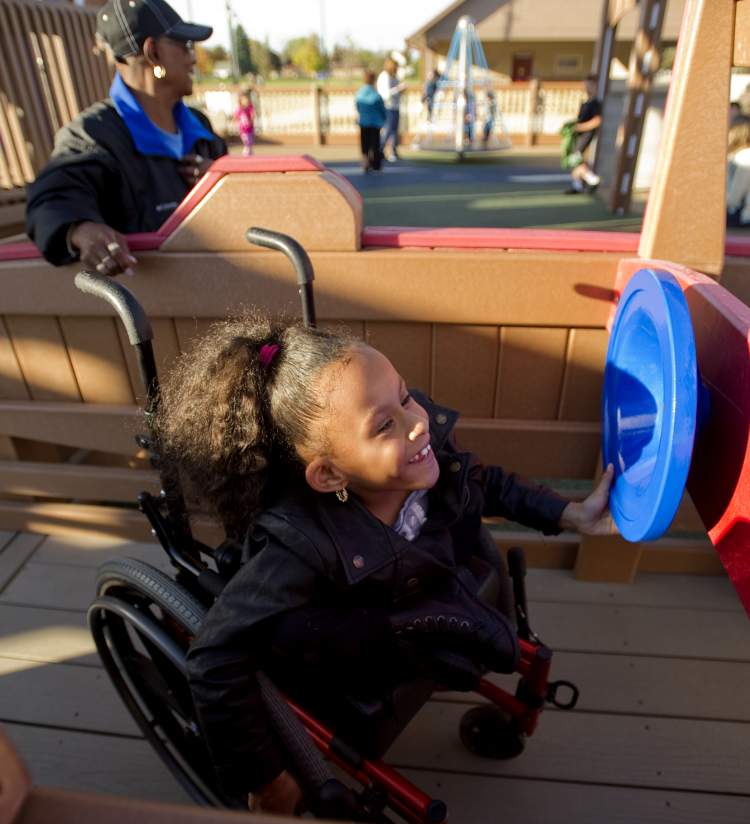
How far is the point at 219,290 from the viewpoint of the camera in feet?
5.36

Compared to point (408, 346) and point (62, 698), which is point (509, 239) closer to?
point (408, 346)

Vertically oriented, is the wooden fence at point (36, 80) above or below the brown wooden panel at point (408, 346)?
above

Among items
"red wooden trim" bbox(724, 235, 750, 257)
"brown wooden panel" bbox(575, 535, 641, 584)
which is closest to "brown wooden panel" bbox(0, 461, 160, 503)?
"brown wooden panel" bbox(575, 535, 641, 584)

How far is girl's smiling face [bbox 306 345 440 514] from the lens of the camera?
1033 mm

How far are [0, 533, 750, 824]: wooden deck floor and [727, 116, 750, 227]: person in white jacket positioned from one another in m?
5.17

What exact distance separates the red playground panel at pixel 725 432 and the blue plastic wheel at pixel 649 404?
7 centimetres

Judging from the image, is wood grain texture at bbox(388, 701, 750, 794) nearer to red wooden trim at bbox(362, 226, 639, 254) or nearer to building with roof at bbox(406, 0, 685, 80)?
red wooden trim at bbox(362, 226, 639, 254)

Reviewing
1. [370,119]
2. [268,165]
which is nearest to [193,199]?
[268,165]

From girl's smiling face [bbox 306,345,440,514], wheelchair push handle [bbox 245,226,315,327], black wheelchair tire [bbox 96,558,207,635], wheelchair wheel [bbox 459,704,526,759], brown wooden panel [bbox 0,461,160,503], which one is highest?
wheelchair push handle [bbox 245,226,315,327]

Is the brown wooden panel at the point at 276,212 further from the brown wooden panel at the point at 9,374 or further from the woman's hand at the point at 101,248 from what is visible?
the brown wooden panel at the point at 9,374

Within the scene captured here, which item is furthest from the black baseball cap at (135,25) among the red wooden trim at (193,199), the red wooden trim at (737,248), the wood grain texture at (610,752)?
the wood grain texture at (610,752)

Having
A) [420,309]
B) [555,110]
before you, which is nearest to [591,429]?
[420,309]

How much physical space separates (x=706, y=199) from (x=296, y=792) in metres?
1.51

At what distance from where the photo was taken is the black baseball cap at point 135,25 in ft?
5.93
